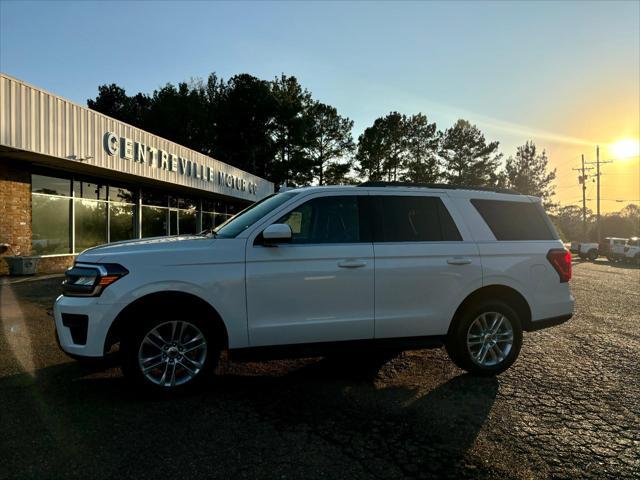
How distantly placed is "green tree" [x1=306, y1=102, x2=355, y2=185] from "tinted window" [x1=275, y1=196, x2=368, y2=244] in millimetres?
48861

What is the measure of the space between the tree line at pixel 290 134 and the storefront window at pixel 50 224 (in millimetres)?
31343

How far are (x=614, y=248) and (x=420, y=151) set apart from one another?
31348 mm

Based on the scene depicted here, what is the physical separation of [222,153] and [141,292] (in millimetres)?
43116

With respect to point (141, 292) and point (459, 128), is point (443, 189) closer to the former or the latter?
point (141, 292)

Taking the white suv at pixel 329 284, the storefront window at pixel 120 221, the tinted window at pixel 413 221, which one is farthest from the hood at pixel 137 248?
the storefront window at pixel 120 221

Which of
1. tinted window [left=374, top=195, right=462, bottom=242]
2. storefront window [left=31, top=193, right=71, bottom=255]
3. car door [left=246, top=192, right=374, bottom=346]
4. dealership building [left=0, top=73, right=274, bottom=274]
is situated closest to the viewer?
car door [left=246, top=192, right=374, bottom=346]

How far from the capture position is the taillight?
5.08 meters

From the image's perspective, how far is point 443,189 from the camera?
197 inches

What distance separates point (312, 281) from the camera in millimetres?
4230

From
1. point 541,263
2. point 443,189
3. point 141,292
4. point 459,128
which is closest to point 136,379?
point 141,292

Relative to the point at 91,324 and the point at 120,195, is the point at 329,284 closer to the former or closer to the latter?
the point at 91,324

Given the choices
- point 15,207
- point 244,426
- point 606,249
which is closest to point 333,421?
point 244,426

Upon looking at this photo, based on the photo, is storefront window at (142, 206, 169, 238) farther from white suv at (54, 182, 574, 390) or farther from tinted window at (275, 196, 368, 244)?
tinted window at (275, 196, 368, 244)

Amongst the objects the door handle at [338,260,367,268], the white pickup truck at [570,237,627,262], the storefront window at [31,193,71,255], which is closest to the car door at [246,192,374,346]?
the door handle at [338,260,367,268]
